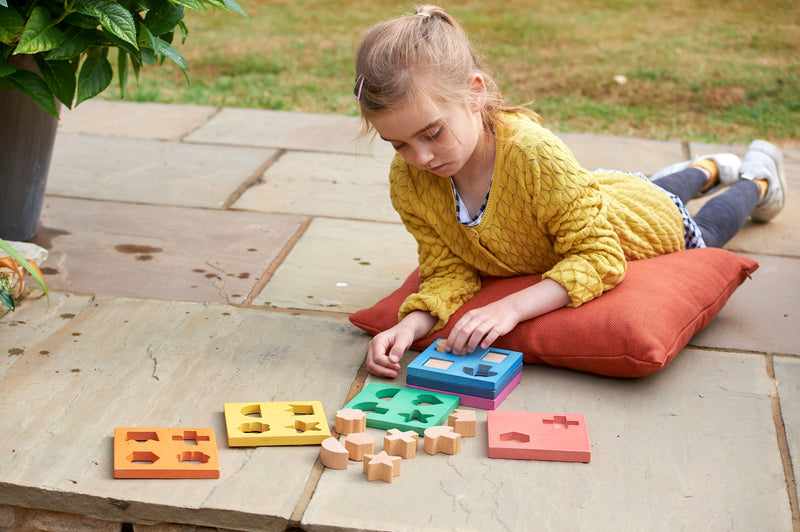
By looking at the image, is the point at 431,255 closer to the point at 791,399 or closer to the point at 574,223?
the point at 574,223

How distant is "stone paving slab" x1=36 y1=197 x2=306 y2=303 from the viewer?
125 inches

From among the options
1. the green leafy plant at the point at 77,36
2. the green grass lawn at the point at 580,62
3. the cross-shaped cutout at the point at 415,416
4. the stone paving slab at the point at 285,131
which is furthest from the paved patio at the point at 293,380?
the green grass lawn at the point at 580,62

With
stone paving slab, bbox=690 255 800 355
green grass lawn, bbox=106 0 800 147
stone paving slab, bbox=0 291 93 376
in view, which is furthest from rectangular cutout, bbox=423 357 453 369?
green grass lawn, bbox=106 0 800 147

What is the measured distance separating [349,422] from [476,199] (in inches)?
33.9

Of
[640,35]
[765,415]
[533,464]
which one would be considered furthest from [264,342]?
[640,35]

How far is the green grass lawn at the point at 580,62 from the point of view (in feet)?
19.5

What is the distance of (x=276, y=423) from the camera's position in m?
2.24

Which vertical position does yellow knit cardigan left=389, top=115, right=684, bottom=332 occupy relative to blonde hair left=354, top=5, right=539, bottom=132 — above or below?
below

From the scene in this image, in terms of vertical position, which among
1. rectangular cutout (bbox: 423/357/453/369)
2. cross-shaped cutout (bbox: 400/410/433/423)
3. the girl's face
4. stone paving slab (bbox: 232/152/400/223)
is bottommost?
stone paving slab (bbox: 232/152/400/223)

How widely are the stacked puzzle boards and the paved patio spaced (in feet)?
0.20

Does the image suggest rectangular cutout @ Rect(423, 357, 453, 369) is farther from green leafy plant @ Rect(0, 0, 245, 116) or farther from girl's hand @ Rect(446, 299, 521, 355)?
green leafy plant @ Rect(0, 0, 245, 116)

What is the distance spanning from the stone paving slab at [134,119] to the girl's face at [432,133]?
9.53 ft

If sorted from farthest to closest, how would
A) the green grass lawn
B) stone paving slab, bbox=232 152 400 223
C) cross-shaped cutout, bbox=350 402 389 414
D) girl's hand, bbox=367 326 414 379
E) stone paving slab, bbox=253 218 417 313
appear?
the green grass lawn → stone paving slab, bbox=232 152 400 223 → stone paving slab, bbox=253 218 417 313 → girl's hand, bbox=367 326 414 379 → cross-shaped cutout, bbox=350 402 389 414

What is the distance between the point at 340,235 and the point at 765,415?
1878 mm
